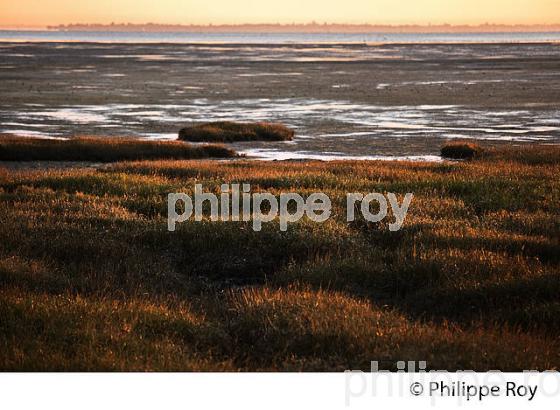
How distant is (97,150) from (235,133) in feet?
31.1

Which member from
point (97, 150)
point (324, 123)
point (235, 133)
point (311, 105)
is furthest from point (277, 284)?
point (311, 105)

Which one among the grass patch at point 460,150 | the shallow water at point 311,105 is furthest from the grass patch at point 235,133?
the grass patch at point 460,150

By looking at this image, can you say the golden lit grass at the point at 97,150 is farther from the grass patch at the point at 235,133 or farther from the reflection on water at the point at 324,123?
the grass patch at the point at 235,133

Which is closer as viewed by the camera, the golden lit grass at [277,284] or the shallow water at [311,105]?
the golden lit grass at [277,284]

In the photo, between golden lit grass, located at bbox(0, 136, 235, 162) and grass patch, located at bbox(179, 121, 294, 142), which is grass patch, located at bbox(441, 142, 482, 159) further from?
grass patch, located at bbox(179, 121, 294, 142)

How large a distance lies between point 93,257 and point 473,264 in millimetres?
6585

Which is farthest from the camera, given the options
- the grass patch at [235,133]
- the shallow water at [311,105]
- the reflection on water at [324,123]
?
the shallow water at [311,105]

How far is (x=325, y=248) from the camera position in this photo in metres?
15.2

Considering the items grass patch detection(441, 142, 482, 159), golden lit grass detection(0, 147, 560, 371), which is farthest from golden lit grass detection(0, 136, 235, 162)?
golden lit grass detection(0, 147, 560, 371)

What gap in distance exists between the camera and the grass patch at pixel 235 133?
41.3m

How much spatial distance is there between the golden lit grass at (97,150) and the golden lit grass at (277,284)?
1216cm

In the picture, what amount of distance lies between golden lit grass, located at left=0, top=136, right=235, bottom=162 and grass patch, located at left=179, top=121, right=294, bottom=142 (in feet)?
17.0

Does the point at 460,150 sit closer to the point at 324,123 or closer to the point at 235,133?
the point at 235,133

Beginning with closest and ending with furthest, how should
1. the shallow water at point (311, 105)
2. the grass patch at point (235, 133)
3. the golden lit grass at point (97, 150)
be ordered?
the golden lit grass at point (97, 150), the grass patch at point (235, 133), the shallow water at point (311, 105)
